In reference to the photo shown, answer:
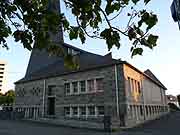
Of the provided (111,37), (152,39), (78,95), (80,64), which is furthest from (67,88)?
(152,39)

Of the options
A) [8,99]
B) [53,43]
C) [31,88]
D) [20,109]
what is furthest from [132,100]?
[8,99]

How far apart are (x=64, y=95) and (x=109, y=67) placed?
7263 millimetres

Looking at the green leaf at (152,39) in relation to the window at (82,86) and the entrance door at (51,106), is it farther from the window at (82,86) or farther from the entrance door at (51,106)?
the entrance door at (51,106)

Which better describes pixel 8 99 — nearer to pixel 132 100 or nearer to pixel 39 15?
pixel 132 100

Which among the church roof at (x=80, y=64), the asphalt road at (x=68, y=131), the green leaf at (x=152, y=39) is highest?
the church roof at (x=80, y=64)

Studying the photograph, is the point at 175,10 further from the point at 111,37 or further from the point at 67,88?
the point at 67,88

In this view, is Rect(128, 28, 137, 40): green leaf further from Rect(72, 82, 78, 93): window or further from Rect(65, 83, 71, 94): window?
Rect(65, 83, 71, 94): window

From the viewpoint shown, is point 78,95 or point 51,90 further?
point 51,90

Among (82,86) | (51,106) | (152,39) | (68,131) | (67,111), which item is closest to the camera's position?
(152,39)

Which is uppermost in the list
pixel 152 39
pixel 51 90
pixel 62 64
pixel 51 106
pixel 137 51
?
pixel 62 64

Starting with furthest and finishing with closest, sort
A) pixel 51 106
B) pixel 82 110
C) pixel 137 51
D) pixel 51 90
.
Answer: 1. pixel 51 90
2. pixel 51 106
3. pixel 82 110
4. pixel 137 51

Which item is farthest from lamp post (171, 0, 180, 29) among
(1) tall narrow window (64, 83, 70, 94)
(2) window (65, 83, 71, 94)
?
(1) tall narrow window (64, 83, 70, 94)

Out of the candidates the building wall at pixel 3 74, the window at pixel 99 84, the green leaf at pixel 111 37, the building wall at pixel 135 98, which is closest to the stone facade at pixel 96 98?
the building wall at pixel 135 98

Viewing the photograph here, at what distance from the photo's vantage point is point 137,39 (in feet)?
11.1
